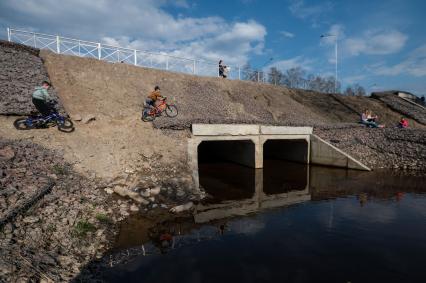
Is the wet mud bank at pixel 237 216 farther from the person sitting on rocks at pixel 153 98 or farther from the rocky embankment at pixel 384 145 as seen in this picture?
the person sitting on rocks at pixel 153 98

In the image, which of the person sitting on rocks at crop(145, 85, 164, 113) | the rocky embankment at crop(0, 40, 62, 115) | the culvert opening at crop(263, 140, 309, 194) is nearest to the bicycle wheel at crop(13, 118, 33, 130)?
the rocky embankment at crop(0, 40, 62, 115)

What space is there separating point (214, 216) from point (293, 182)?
28.0 ft

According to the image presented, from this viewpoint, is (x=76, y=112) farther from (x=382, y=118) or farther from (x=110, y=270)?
(x=382, y=118)

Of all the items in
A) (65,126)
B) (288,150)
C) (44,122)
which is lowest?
(288,150)

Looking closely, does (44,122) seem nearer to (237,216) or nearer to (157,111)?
(157,111)

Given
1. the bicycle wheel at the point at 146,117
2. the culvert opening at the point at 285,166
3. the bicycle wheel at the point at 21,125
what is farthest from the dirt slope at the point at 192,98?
the bicycle wheel at the point at 21,125

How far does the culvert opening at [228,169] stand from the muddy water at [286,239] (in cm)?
22

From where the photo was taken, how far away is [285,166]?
77.3ft

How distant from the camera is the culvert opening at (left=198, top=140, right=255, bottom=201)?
1560 centimetres

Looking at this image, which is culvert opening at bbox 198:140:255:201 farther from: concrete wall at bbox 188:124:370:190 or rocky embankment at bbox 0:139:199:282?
rocky embankment at bbox 0:139:199:282

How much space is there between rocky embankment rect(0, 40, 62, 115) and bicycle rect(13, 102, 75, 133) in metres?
1.26

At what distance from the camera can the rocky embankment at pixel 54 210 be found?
19.4 ft

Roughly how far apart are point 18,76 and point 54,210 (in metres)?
13.2

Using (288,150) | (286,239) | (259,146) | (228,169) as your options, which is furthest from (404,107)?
(286,239)
